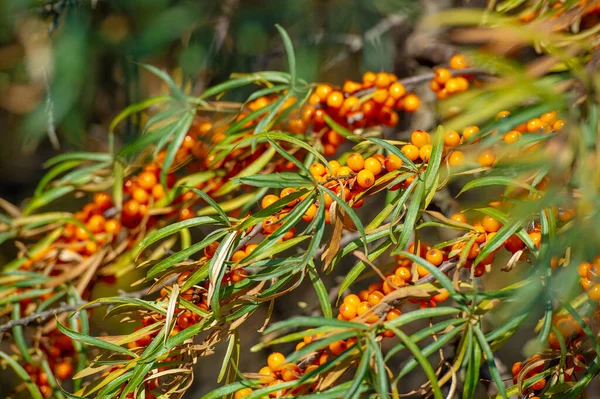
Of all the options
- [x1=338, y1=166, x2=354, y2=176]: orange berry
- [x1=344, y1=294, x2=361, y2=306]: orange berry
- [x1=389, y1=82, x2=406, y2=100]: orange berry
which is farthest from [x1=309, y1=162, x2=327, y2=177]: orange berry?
[x1=389, y1=82, x2=406, y2=100]: orange berry

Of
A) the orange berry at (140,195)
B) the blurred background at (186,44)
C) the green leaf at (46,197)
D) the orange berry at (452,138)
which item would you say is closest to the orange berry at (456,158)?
the orange berry at (452,138)

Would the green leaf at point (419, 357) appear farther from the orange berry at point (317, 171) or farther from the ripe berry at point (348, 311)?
the orange berry at point (317, 171)

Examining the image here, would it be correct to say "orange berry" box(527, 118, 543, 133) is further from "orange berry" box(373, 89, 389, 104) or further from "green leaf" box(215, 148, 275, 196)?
"green leaf" box(215, 148, 275, 196)

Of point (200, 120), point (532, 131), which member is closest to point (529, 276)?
point (532, 131)

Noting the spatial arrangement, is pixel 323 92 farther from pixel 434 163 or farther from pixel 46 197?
pixel 46 197

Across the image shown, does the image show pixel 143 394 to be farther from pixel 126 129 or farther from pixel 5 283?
pixel 126 129

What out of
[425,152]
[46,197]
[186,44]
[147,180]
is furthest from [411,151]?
[186,44]
